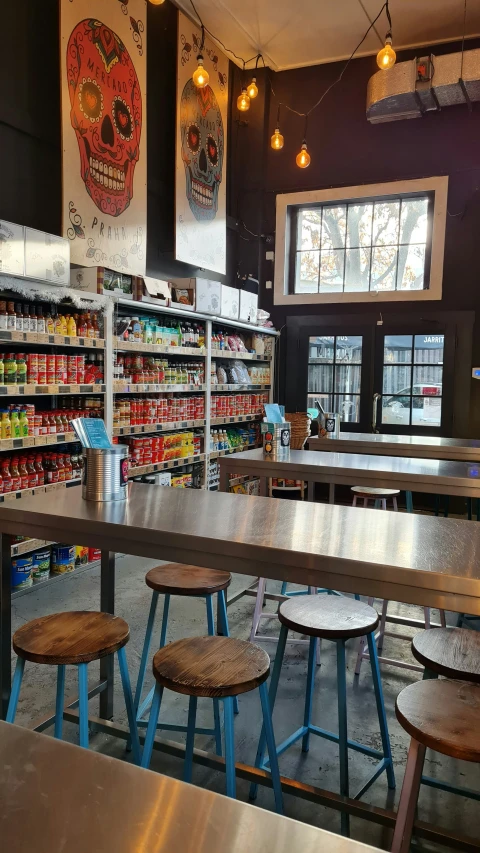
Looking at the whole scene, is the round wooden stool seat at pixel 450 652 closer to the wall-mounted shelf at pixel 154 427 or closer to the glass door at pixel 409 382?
the wall-mounted shelf at pixel 154 427

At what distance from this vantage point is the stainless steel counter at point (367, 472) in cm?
316

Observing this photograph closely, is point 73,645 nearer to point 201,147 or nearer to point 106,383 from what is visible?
point 106,383

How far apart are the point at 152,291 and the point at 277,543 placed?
3.86 m

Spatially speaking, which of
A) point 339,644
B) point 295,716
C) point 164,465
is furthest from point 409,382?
point 339,644

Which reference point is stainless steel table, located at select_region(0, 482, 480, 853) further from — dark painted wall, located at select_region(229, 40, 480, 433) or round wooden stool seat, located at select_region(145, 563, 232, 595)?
dark painted wall, located at select_region(229, 40, 480, 433)

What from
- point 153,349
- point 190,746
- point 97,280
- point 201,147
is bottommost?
point 190,746

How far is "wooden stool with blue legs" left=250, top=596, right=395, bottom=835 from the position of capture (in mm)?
1922

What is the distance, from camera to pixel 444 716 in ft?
4.66

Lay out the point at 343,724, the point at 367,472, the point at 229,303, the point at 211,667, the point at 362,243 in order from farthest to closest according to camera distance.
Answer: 1. the point at 362,243
2. the point at 229,303
3. the point at 367,472
4. the point at 343,724
5. the point at 211,667

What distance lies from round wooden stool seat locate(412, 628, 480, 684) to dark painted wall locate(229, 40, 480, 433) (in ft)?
18.1

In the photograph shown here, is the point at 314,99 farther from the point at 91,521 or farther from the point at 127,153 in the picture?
the point at 91,521

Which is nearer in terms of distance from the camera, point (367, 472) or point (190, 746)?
point (190, 746)

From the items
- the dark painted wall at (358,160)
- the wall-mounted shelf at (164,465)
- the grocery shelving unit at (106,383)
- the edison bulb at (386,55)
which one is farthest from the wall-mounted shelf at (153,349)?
the edison bulb at (386,55)

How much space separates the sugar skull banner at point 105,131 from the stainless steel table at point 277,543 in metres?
3.35
